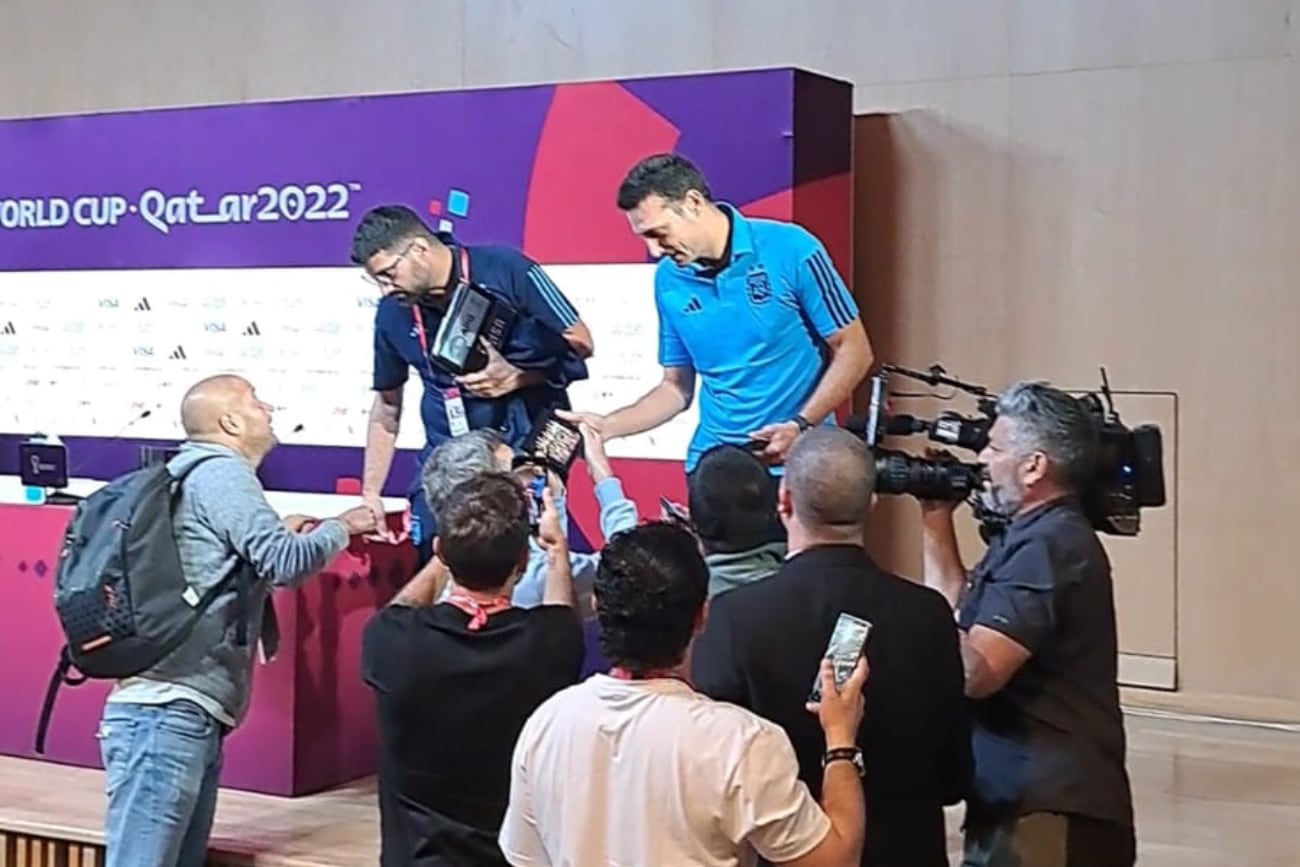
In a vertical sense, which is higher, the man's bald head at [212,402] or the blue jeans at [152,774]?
the man's bald head at [212,402]

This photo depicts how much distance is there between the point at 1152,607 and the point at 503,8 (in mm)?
3076

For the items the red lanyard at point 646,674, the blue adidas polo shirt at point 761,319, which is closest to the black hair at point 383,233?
the blue adidas polo shirt at point 761,319

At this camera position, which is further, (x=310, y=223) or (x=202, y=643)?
(x=310, y=223)

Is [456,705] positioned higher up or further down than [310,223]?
further down

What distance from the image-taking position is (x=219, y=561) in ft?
11.7

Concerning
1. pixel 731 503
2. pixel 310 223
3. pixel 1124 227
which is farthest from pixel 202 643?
pixel 1124 227

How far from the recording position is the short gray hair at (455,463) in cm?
342

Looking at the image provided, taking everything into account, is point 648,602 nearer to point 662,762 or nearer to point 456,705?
point 662,762

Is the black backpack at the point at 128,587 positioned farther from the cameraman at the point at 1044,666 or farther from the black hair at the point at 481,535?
the cameraman at the point at 1044,666

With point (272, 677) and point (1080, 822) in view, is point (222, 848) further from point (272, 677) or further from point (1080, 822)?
point (1080, 822)

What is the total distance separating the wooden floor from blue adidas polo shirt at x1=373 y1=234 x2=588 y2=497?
43.9 inches

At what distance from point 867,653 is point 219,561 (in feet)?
5.10

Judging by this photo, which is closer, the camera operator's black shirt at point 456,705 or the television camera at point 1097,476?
the camera operator's black shirt at point 456,705

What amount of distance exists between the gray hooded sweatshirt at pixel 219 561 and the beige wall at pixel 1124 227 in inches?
110
